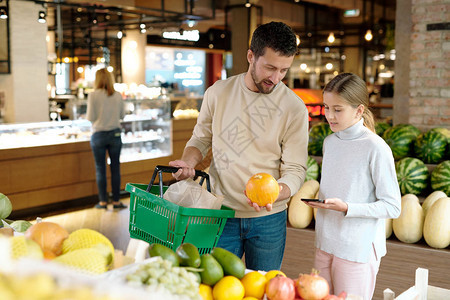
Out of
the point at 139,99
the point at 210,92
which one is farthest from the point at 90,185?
the point at 210,92

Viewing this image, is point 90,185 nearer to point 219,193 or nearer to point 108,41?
point 219,193

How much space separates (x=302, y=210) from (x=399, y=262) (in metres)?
0.73

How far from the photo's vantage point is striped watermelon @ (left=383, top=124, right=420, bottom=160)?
4285mm

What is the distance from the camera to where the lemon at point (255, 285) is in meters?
1.62

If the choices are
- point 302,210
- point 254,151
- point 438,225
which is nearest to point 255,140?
point 254,151

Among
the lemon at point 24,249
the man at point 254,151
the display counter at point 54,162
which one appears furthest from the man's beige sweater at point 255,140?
the display counter at point 54,162

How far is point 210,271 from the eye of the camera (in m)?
1.61

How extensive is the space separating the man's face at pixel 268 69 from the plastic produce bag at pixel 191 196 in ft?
1.73

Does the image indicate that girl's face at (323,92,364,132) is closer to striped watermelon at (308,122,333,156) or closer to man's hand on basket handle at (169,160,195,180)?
man's hand on basket handle at (169,160,195,180)

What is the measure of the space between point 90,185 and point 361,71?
15.5 metres

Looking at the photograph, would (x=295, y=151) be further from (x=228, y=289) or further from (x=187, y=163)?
(x=228, y=289)

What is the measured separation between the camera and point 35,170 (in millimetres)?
7074

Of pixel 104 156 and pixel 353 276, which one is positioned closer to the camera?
pixel 353 276

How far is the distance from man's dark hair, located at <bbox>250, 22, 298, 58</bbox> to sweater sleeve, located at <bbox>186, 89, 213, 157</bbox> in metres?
0.44
